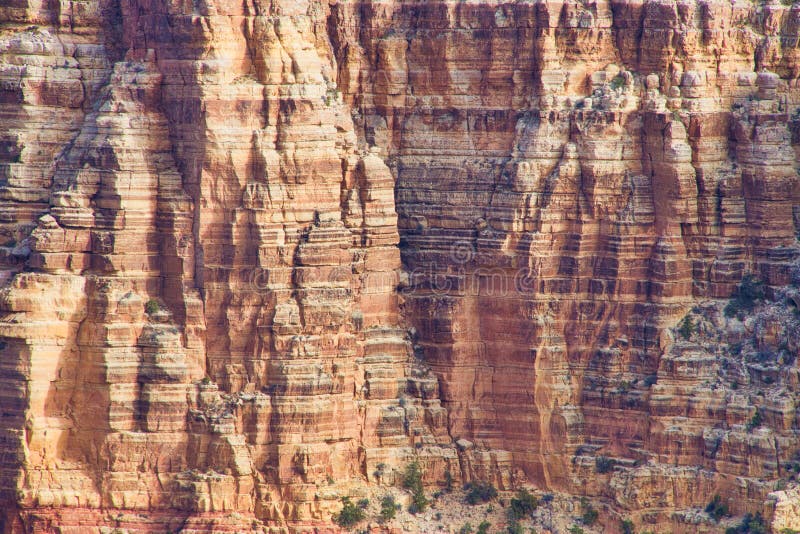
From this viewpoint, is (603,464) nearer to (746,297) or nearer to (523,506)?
(523,506)

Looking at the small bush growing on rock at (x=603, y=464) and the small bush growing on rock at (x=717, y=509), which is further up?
the small bush growing on rock at (x=603, y=464)

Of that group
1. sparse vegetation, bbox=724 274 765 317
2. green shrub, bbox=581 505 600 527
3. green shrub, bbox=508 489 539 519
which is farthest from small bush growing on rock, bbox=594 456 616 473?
sparse vegetation, bbox=724 274 765 317

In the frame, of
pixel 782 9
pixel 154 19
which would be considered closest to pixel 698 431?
pixel 782 9

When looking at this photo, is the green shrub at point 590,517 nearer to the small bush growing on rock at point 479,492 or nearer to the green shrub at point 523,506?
the green shrub at point 523,506

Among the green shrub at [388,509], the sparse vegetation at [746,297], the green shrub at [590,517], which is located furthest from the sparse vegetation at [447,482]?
the sparse vegetation at [746,297]

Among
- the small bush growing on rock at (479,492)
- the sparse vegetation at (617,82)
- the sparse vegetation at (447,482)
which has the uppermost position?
the sparse vegetation at (617,82)

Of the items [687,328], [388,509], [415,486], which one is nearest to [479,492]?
[415,486]

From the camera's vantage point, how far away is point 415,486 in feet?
359

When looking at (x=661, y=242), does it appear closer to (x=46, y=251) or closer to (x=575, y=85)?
(x=575, y=85)

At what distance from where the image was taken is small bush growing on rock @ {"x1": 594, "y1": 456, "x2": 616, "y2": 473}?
360 feet

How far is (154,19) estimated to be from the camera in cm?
10706

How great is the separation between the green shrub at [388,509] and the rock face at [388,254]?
1.11 metres

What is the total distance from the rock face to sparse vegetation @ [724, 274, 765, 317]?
0.27 feet

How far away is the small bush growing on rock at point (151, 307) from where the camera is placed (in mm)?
107125
